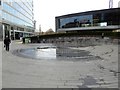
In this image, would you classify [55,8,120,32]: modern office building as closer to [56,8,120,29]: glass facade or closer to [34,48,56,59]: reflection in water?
[56,8,120,29]: glass facade

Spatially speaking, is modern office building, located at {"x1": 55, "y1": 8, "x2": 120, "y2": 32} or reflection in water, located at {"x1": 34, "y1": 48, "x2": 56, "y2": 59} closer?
reflection in water, located at {"x1": 34, "y1": 48, "x2": 56, "y2": 59}

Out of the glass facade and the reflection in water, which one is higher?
the glass facade

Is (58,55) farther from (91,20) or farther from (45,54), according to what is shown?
(91,20)

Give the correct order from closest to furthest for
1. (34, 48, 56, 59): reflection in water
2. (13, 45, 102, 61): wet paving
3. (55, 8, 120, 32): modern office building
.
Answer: (13, 45, 102, 61): wet paving
(34, 48, 56, 59): reflection in water
(55, 8, 120, 32): modern office building

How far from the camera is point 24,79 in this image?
25.5 ft

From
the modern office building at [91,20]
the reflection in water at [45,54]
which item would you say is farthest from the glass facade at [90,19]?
the reflection in water at [45,54]

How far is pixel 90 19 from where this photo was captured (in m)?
57.5

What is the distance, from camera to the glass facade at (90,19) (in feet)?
165

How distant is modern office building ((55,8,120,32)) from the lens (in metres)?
50.1

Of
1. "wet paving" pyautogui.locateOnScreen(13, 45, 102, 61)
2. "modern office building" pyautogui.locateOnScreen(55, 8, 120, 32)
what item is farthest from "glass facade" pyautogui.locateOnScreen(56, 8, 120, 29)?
"wet paving" pyautogui.locateOnScreen(13, 45, 102, 61)

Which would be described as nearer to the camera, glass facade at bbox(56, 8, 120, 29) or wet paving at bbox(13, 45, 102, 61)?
wet paving at bbox(13, 45, 102, 61)

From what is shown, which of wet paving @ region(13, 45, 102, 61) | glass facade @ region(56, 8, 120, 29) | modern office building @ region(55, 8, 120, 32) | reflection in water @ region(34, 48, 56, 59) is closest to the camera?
wet paving @ region(13, 45, 102, 61)

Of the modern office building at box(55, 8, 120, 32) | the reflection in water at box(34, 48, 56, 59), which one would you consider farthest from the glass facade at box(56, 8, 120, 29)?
the reflection in water at box(34, 48, 56, 59)

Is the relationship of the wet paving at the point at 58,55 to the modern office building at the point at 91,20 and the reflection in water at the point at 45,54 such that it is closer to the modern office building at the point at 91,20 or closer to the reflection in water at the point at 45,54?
the reflection in water at the point at 45,54
